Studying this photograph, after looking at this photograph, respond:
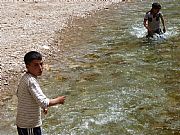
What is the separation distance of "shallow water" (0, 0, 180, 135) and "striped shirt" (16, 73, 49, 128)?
103 inches

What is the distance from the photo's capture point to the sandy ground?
1326 cm

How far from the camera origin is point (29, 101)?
20.4 feet

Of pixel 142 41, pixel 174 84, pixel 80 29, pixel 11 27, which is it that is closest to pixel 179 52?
pixel 142 41

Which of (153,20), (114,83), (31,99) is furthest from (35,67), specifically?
(153,20)

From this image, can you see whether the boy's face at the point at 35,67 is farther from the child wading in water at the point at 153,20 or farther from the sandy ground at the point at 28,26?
the child wading in water at the point at 153,20

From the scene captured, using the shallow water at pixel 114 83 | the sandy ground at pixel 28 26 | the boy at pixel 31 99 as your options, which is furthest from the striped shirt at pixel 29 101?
the sandy ground at pixel 28 26

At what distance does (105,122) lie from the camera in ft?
30.5

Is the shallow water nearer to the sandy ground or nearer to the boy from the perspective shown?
the sandy ground

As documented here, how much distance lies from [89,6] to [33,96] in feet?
72.3

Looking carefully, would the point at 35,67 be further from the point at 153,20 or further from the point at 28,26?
the point at 28,26

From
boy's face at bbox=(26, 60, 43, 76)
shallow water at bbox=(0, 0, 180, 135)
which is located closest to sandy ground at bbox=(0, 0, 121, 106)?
shallow water at bbox=(0, 0, 180, 135)

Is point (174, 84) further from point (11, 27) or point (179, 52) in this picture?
point (11, 27)

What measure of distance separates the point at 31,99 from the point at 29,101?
0.15 ft

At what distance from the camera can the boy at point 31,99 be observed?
6020 millimetres
